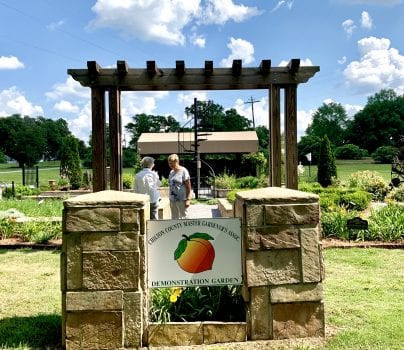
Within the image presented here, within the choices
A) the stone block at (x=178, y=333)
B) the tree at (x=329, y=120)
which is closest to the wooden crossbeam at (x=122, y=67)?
the stone block at (x=178, y=333)

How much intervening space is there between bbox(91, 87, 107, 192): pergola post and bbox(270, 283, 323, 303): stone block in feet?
12.6

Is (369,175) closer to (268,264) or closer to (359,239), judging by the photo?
(359,239)

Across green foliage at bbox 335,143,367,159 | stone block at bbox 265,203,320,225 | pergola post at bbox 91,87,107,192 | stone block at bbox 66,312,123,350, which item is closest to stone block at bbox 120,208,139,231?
stone block at bbox 66,312,123,350

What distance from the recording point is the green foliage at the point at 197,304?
363cm

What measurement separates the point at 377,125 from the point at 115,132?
65.6 m

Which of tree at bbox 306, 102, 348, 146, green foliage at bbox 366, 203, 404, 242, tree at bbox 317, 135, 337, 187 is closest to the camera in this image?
green foliage at bbox 366, 203, 404, 242

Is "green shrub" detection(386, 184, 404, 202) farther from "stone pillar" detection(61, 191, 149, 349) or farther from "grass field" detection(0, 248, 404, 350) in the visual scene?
"stone pillar" detection(61, 191, 149, 349)

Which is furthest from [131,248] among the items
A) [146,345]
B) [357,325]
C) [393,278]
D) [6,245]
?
[6,245]

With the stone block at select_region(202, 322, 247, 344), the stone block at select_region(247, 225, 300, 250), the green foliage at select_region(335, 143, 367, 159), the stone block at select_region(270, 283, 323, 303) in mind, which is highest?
the green foliage at select_region(335, 143, 367, 159)

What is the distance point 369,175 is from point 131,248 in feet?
49.7

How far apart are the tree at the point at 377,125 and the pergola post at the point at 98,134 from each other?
202 feet

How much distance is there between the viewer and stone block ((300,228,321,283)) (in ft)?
11.2

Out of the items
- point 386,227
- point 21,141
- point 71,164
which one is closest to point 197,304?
point 386,227

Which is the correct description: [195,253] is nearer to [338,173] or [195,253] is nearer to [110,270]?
[110,270]
